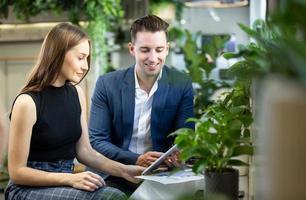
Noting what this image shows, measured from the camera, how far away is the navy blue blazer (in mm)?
2551

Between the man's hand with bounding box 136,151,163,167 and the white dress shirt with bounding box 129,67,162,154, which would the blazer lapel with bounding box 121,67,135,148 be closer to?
the white dress shirt with bounding box 129,67,162,154

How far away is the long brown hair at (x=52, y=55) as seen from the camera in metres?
2.12

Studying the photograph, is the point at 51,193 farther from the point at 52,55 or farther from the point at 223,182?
the point at 223,182

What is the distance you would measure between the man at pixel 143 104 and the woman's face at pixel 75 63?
386 mm

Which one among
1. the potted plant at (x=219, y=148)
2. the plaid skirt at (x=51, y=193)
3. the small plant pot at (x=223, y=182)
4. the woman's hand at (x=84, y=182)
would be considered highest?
the potted plant at (x=219, y=148)

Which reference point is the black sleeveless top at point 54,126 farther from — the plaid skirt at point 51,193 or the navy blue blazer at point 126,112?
the navy blue blazer at point 126,112

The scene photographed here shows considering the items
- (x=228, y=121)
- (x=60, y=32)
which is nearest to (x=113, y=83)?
(x=60, y=32)

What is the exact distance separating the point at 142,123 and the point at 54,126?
58 cm

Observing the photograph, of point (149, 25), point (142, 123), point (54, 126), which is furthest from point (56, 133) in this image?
point (149, 25)

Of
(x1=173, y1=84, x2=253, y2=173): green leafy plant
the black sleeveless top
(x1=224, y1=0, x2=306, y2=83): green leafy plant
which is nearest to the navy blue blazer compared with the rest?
the black sleeveless top

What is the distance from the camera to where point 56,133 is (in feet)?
6.91

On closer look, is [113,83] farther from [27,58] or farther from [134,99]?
[27,58]

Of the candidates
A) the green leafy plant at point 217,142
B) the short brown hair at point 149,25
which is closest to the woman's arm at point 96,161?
the short brown hair at point 149,25

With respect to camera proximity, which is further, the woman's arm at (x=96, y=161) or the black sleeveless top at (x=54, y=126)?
the woman's arm at (x=96, y=161)
